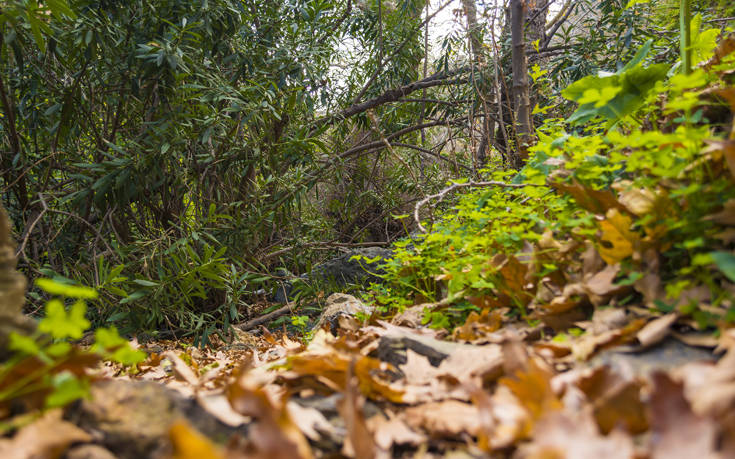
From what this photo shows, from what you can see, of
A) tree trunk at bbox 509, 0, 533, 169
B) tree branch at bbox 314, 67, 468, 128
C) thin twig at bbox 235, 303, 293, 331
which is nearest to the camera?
tree trunk at bbox 509, 0, 533, 169

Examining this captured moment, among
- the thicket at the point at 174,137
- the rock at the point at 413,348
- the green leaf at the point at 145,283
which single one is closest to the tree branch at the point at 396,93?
the thicket at the point at 174,137

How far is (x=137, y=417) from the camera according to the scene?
0.80 meters

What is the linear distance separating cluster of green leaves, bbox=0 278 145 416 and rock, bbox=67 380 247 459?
6 centimetres

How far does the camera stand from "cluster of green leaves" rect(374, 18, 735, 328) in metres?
1.08

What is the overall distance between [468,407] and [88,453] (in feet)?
2.39

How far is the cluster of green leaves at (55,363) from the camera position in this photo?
2.36 feet

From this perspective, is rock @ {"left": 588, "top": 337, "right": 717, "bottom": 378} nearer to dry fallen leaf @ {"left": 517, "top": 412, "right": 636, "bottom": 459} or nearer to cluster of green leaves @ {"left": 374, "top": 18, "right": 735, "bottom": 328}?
cluster of green leaves @ {"left": 374, "top": 18, "right": 735, "bottom": 328}

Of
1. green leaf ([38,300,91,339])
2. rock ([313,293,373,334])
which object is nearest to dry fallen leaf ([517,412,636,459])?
green leaf ([38,300,91,339])

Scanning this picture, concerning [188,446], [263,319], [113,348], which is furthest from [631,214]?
[263,319]

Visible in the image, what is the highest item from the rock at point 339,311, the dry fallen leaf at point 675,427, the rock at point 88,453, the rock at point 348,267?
the dry fallen leaf at point 675,427

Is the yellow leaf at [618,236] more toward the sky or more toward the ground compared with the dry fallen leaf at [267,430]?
more toward the sky

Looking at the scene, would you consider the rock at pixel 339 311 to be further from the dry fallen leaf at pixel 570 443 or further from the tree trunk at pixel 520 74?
the dry fallen leaf at pixel 570 443

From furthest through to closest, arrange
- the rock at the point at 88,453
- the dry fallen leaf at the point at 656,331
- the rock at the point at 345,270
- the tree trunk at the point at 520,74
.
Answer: the rock at the point at 345,270, the tree trunk at the point at 520,74, the dry fallen leaf at the point at 656,331, the rock at the point at 88,453

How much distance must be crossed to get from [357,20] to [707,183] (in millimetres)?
5476
